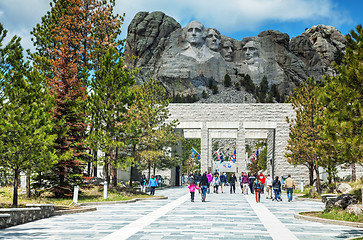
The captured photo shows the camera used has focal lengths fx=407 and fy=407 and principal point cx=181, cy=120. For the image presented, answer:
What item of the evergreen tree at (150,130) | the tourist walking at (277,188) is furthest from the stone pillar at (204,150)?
the tourist walking at (277,188)

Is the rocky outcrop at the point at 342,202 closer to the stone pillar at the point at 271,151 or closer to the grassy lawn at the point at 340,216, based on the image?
the grassy lawn at the point at 340,216

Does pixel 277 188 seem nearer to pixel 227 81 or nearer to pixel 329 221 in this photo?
pixel 329 221

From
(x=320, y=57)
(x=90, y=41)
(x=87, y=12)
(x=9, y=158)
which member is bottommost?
(x=9, y=158)

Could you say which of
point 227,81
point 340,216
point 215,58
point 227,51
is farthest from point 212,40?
point 340,216

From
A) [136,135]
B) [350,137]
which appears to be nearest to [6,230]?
[350,137]

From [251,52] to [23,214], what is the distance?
101 m

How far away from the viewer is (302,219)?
13.6m

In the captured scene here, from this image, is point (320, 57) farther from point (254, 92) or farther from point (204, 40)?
point (204, 40)

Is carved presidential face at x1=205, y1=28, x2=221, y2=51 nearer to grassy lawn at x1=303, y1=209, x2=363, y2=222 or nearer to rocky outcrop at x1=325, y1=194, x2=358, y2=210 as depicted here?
rocky outcrop at x1=325, y1=194, x2=358, y2=210

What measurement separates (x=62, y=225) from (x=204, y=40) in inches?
3747

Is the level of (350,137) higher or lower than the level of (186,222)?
higher

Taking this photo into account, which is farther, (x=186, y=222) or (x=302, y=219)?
(x=302, y=219)

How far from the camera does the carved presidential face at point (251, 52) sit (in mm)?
107750

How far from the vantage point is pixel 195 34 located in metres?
102
